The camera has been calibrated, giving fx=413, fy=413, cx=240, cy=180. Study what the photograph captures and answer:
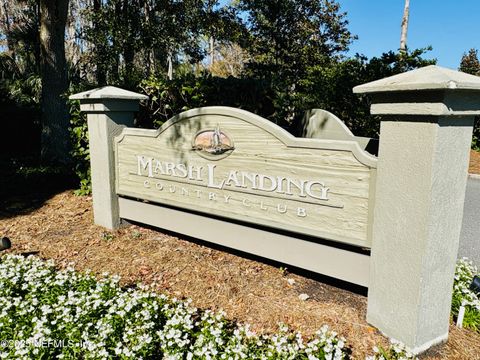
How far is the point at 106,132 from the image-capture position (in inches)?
190

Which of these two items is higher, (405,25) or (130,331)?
(405,25)

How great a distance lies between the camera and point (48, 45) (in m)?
7.87

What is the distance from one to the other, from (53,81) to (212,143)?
5454mm

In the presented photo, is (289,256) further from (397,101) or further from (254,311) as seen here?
(397,101)

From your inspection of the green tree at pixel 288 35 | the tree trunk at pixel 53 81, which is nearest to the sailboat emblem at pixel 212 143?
the tree trunk at pixel 53 81

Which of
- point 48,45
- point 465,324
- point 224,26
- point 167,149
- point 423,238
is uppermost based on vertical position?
point 224,26

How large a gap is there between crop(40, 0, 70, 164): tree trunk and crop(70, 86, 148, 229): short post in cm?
335

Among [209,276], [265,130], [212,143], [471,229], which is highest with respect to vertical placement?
[265,130]

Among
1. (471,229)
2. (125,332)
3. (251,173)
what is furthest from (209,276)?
(471,229)

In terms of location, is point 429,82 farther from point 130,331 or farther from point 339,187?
point 130,331

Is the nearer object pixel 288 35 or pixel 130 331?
pixel 130 331

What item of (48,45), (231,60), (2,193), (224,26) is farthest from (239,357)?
(231,60)

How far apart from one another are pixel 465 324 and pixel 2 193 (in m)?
6.70

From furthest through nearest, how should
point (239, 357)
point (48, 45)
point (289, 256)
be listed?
point (48, 45) → point (289, 256) → point (239, 357)
